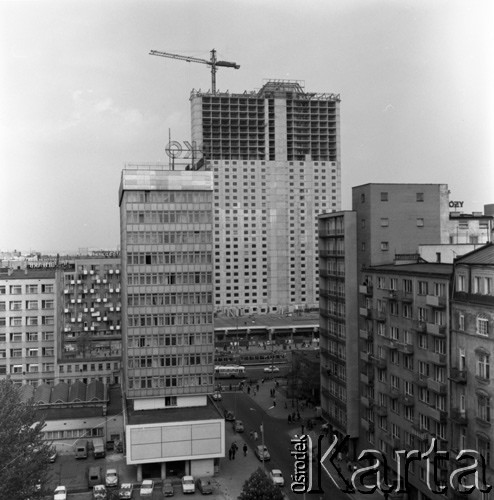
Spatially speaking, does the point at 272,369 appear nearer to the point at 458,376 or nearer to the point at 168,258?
the point at 168,258

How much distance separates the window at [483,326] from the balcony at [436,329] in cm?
334

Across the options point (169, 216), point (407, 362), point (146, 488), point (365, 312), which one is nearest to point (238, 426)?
point (146, 488)

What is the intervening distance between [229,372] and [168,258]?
34.8 meters

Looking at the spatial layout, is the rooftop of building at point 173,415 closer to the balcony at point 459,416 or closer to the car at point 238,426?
the car at point 238,426

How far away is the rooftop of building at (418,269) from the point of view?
1333 inches

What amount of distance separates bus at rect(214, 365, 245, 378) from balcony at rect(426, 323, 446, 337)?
156ft

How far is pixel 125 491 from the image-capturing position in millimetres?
39188

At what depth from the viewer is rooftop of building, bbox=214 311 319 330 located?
10888 centimetres

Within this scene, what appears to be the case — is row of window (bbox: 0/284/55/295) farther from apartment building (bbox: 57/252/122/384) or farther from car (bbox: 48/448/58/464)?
apartment building (bbox: 57/252/122/384)

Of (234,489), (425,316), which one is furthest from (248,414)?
(425,316)

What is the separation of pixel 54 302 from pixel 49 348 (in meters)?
4.76

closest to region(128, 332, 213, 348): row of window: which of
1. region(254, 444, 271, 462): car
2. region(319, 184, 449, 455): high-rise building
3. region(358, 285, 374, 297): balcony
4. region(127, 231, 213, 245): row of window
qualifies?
region(127, 231, 213, 245): row of window

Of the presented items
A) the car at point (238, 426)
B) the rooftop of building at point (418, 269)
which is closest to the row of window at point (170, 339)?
the car at point (238, 426)

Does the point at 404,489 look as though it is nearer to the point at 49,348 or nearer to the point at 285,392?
the point at 285,392
